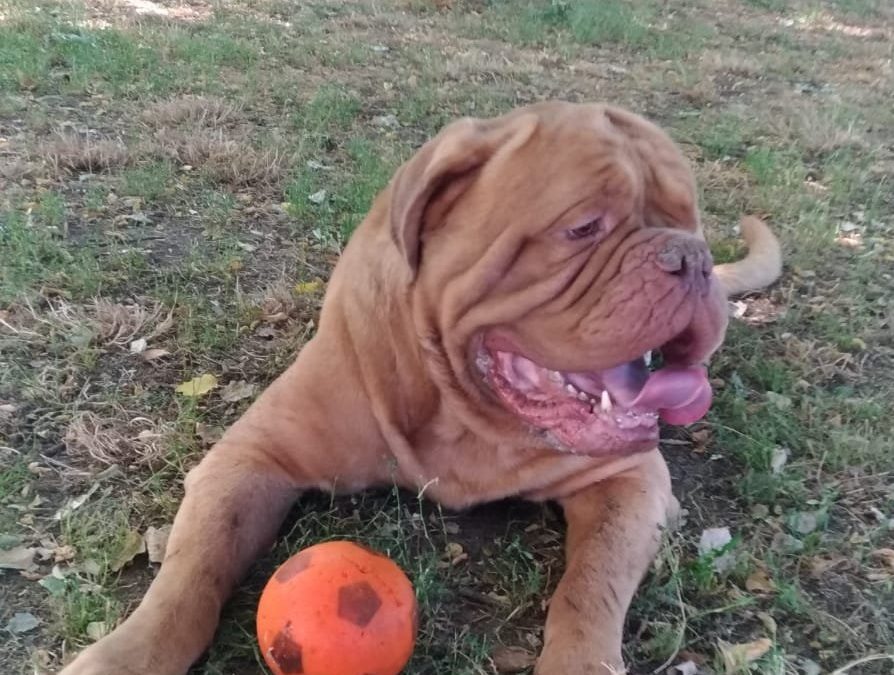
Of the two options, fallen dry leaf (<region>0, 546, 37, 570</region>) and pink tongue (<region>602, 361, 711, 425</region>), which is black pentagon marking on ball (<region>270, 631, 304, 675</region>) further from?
pink tongue (<region>602, 361, 711, 425</region>)

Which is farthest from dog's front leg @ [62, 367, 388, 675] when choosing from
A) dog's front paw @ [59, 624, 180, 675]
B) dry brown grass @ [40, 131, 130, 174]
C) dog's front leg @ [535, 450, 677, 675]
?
dry brown grass @ [40, 131, 130, 174]

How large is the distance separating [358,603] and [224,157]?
339 centimetres

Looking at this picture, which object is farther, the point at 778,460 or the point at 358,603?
the point at 778,460

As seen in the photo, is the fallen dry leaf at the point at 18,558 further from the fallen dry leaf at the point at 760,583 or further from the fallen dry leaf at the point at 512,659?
the fallen dry leaf at the point at 760,583

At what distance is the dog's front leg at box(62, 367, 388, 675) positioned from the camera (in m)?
2.00

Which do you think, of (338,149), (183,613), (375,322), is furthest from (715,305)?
(338,149)

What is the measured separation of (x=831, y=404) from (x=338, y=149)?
9.73 ft

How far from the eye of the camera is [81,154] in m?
4.61

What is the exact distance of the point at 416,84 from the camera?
6.35 meters

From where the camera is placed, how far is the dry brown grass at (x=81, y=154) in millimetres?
4547

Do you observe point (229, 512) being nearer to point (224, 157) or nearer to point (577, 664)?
point (577, 664)

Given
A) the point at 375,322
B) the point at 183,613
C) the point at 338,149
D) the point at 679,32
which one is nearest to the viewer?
the point at 183,613

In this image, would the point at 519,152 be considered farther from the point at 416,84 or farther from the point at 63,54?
the point at 63,54

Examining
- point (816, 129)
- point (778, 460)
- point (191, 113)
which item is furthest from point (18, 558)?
point (816, 129)
